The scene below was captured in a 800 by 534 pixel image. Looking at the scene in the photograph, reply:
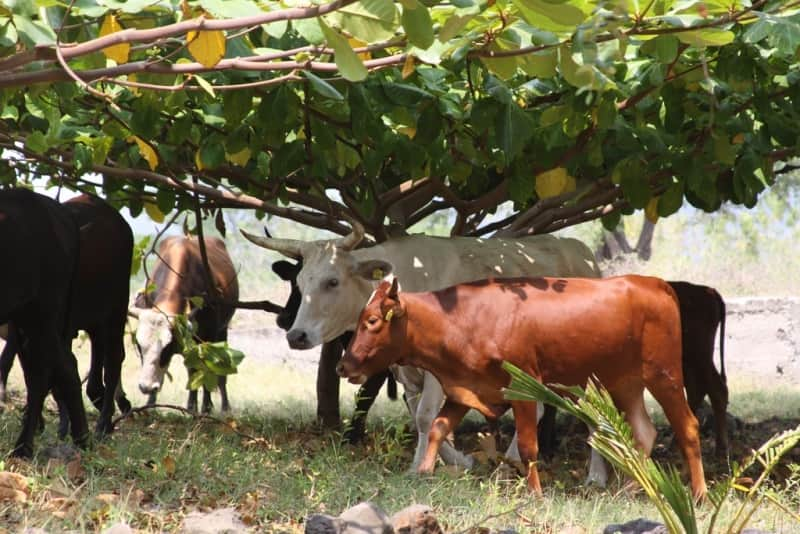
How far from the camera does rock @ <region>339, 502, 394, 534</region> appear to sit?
4.84 m

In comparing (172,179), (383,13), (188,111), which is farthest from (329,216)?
(383,13)

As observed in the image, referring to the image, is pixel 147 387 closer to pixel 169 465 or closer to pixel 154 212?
pixel 154 212

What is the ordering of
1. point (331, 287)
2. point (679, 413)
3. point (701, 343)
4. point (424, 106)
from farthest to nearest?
point (701, 343), point (331, 287), point (679, 413), point (424, 106)

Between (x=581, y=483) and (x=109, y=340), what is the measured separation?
328 cm

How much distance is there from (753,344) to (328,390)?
10.4 m

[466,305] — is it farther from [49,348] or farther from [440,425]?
[49,348]

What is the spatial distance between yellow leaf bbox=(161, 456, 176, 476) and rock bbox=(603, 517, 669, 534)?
7.24 ft

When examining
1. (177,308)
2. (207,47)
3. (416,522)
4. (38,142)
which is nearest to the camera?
(207,47)

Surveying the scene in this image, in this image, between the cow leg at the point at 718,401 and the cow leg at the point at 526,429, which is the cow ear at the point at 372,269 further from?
the cow leg at the point at 718,401

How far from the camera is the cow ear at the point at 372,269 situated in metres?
8.11

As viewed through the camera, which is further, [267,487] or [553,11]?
[267,487]

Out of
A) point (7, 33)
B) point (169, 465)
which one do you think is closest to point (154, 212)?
point (169, 465)

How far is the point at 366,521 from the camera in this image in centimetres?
490

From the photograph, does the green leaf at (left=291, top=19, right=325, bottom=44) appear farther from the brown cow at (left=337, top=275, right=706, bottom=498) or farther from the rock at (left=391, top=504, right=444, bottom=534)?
the brown cow at (left=337, top=275, right=706, bottom=498)
